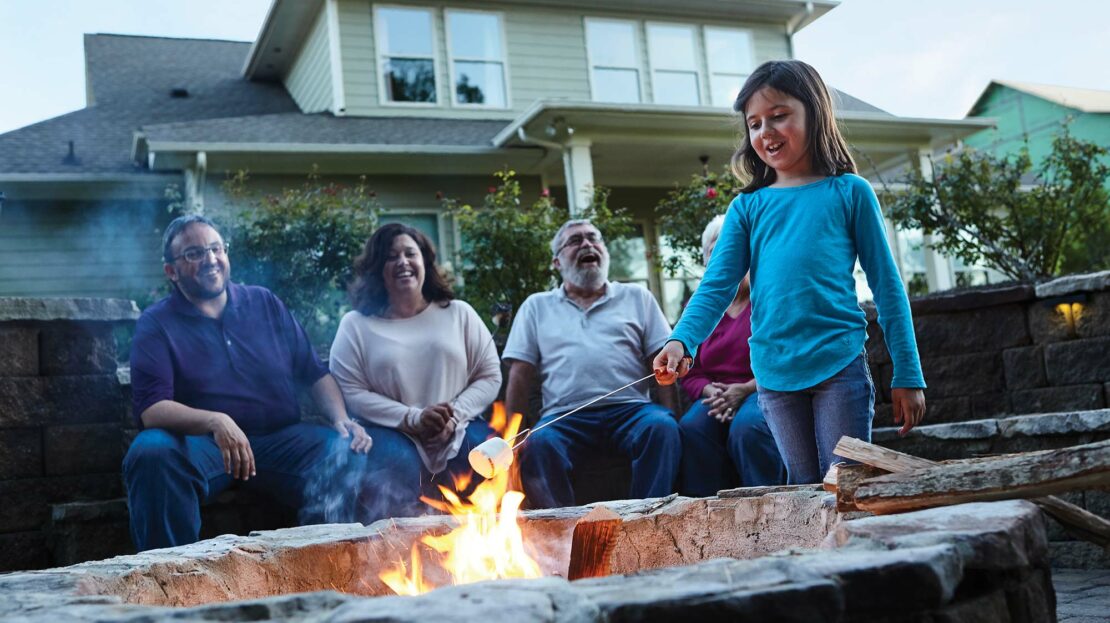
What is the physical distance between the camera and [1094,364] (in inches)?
176

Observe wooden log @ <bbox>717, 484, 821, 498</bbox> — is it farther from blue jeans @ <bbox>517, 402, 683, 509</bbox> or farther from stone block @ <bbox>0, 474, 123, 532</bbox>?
stone block @ <bbox>0, 474, 123, 532</bbox>

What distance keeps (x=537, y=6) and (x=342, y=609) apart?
33.7 ft

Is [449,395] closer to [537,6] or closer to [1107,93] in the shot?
[537,6]

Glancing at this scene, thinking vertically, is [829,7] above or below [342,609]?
above

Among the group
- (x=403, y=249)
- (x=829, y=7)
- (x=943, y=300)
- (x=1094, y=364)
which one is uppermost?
(x=829, y=7)

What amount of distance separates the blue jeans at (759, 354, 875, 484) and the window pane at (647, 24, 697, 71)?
937 cm

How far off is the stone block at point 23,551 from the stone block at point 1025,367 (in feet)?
13.9

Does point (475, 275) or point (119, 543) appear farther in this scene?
point (475, 275)

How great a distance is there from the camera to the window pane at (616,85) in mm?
11070

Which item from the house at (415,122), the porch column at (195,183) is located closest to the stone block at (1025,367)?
the house at (415,122)

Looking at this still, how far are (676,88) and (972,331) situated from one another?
7.24 meters

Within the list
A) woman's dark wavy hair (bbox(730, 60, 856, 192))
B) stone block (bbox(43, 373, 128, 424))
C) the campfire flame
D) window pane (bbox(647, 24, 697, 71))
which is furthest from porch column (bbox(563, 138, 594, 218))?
the campfire flame

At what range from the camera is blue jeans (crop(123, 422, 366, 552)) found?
3041 mm

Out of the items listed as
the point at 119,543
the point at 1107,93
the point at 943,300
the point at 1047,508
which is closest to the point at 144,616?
the point at 1047,508
